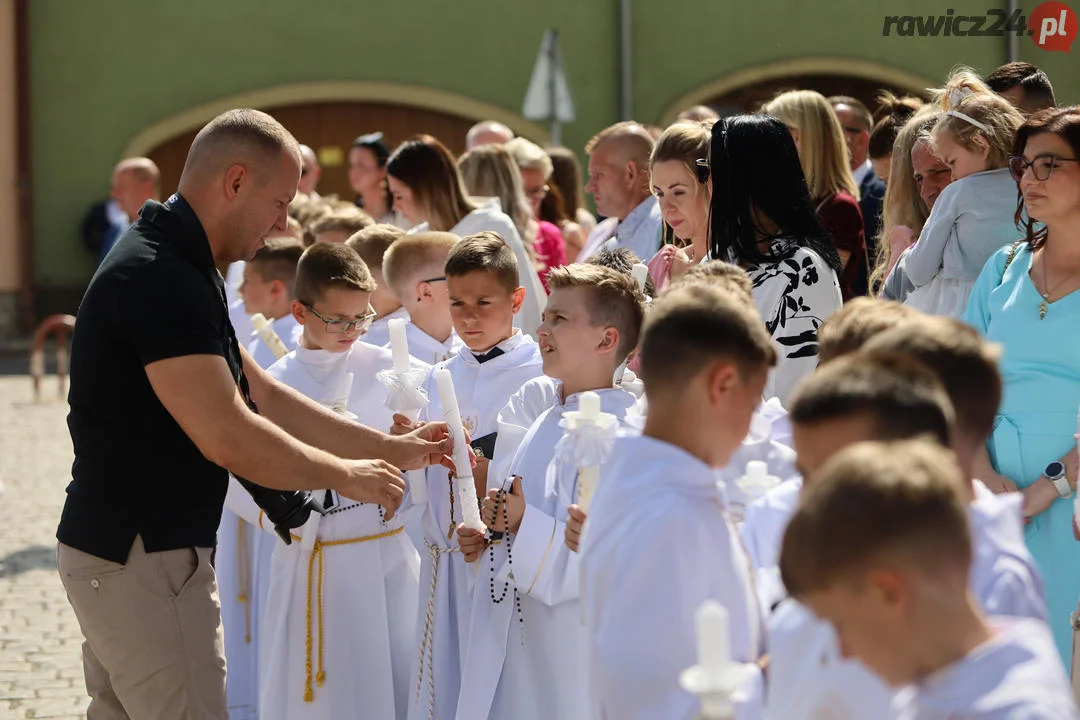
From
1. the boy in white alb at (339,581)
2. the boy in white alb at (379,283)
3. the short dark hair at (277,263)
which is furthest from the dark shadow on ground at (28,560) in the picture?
the boy in white alb at (339,581)

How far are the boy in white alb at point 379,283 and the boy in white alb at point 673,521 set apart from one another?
3.15 m

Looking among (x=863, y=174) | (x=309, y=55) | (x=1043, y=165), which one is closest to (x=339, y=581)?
(x=1043, y=165)

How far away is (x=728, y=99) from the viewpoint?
19.5 metres

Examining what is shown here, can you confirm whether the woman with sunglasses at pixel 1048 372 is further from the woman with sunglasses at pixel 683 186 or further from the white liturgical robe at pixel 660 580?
the white liturgical robe at pixel 660 580

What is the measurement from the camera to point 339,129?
19.6 meters

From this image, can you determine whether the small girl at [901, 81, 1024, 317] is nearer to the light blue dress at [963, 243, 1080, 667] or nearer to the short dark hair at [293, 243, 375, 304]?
the light blue dress at [963, 243, 1080, 667]

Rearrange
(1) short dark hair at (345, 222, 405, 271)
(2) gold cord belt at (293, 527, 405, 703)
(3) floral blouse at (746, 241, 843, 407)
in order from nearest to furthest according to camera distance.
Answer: (3) floral blouse at (746, 241, 843, 407) → (2) gold cord belt at (293, 527, 405, 703) → (1) short dark hair at (345, 222, 405, 271)

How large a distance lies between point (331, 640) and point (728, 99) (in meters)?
15.6

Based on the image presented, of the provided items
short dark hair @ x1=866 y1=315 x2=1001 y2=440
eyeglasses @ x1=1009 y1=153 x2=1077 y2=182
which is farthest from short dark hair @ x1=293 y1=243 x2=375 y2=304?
short dark hair @ x1=866 y1=315 x2=1001 y2=440

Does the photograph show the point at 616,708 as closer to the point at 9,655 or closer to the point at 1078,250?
the point at 1078,250

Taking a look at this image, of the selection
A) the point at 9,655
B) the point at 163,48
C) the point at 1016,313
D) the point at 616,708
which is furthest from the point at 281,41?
the point at 616,708

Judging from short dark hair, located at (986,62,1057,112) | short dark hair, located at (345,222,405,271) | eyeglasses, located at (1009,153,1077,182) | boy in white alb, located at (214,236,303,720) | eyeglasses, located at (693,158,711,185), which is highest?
short dark hair, located at (986,62,1057,112)

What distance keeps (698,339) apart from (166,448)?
159 cm

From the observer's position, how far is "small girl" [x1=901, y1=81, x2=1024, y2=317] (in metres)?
4.60
